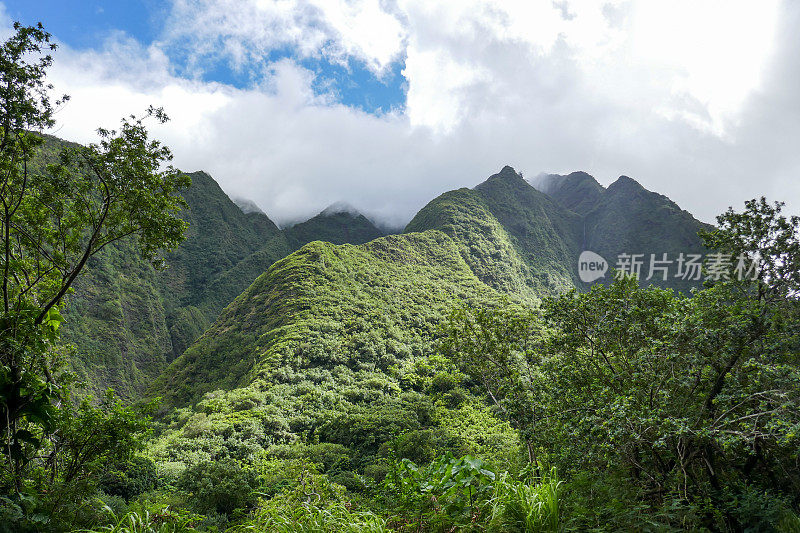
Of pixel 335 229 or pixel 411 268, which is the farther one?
pixel 335 229

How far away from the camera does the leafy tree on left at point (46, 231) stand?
358 centimetres

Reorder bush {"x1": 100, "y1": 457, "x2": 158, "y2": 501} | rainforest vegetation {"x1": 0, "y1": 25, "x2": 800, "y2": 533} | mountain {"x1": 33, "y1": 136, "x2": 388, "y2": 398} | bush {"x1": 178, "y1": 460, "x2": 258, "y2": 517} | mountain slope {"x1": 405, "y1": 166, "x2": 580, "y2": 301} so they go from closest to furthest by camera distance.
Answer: rainforest vegetation {"x1": 0, "y1": 25, "x2": 800, "y2": 533}
bush {"x1": 178, "y1": 460, "x2": 258, "y2": 517}
bush {"x1": 100, "y1": 457, "x2": 158, "y2": 501}
mountain {"x1": 33, "y1": 136, "x2": 388, "y2": 398}
mountain slope {"x1": 405, "y1": 166, "x2": 580, "y2": 301}

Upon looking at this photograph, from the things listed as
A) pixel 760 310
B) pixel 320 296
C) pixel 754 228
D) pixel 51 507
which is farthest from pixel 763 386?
pixel 320 296

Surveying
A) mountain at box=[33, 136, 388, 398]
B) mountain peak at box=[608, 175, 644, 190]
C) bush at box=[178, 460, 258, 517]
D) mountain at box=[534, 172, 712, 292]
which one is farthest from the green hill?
mountain peak at box=[608, 175, 644, 190]

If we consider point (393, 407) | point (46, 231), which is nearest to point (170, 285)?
point (393, 407)

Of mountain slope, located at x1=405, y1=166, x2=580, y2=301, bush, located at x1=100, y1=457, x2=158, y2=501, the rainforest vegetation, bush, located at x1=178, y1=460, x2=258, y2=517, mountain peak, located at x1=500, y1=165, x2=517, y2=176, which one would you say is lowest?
bush, located at x1=100, y1=457, x2=158, y2=501

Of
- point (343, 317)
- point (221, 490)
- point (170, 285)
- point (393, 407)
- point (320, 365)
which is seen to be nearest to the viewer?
point (221, 490)

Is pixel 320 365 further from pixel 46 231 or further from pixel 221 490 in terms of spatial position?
pixel 46 231

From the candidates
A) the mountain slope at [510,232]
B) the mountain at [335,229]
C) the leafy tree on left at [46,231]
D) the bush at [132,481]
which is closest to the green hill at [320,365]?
the bush at [132,481]

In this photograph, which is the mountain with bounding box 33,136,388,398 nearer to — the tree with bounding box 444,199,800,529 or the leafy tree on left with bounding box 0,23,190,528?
the leafy tree on left with bounding box 0,23,190,528

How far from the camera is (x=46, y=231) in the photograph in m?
5.38

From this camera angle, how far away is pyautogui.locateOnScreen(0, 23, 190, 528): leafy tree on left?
11.7 feet

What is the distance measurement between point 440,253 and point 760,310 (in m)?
49.9

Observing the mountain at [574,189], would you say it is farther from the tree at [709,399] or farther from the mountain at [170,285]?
the tree at [709,399]
